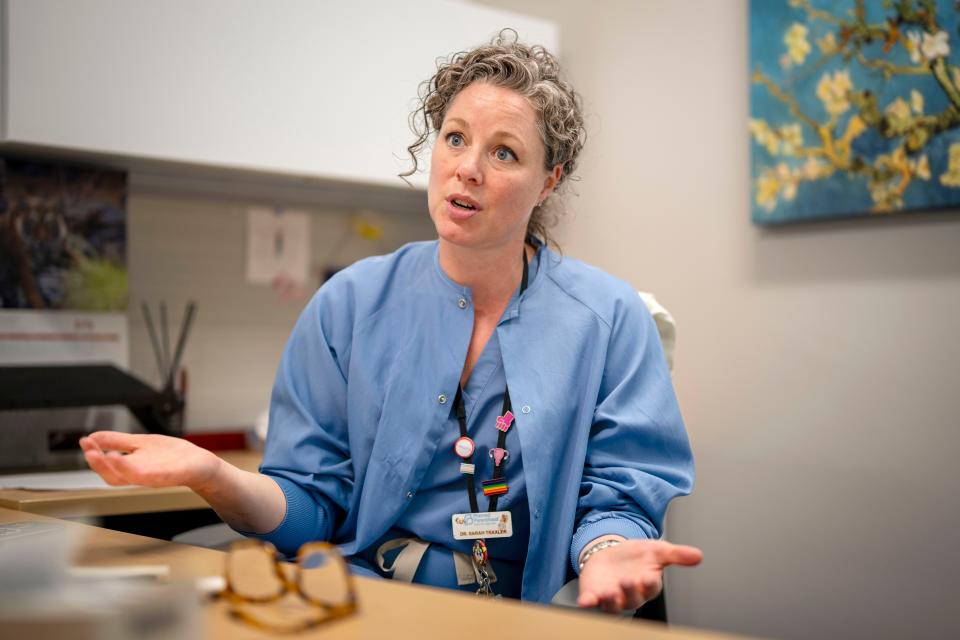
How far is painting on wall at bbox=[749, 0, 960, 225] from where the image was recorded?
2.02 metres

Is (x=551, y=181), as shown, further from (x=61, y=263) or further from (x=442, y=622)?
(x=61, y=263)

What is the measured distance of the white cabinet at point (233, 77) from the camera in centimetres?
194

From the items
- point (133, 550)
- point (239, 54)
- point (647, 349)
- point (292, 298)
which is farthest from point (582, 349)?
point (292, 298)

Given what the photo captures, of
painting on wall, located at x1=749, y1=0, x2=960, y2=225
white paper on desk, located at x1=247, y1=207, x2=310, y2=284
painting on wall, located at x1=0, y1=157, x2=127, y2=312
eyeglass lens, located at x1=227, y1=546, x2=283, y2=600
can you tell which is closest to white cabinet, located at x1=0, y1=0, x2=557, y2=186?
painting on wall, located at x1=0, y1=157, x2=127, y2=312

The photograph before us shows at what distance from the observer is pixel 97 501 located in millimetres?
1751

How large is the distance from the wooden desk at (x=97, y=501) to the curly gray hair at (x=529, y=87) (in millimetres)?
896

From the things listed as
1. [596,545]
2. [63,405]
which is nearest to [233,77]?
[63,405]

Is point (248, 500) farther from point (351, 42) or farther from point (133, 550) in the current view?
point (351, 42)

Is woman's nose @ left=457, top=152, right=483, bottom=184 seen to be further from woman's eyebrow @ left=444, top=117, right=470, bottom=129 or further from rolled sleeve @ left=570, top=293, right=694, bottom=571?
rolled sleeve @ left=570, top=293, right=694, bottom=571

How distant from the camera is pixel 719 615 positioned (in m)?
2.44

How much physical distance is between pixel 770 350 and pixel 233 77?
4.81 ft

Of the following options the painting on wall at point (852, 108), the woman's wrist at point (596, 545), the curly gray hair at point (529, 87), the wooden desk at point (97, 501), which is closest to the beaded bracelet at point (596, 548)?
the woman's wrist at point (596, 545)

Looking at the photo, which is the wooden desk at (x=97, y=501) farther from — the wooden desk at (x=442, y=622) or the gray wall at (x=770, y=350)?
the gray wall at (x=770, y=350)

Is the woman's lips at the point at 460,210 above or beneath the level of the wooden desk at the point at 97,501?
above
